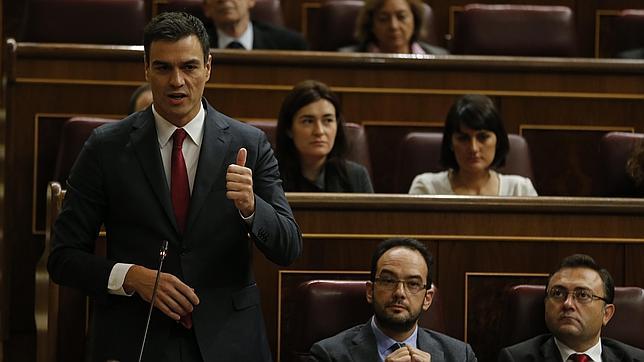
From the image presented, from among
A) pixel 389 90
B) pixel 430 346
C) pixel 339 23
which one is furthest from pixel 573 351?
pixel 339 23

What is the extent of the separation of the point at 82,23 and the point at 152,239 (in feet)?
3.03

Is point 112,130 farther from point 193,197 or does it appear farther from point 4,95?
point 4,95

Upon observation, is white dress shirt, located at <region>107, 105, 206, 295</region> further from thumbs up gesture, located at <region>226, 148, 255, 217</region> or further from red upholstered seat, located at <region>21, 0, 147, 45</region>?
red upholstered seat, located at <region>21, 0, 147, 45</region>

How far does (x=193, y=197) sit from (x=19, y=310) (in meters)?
0.63

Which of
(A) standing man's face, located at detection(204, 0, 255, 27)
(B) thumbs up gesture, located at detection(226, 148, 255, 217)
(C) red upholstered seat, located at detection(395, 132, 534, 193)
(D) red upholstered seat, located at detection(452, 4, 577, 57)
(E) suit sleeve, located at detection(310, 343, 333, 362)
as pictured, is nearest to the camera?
(B) thumbs up gesture, located at detection(226, 148, 255, 217)

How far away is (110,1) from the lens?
1765 mm

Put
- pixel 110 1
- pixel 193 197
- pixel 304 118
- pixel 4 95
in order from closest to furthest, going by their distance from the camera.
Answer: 1. pixel 193 197
2. pixel 304 118
3. pixel 4 95
4. pixel 110 1

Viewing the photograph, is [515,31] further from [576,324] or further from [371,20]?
[576,324]

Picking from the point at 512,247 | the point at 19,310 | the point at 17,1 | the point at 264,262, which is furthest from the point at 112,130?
the point at 17,1

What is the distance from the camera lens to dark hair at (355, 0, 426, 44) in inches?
70.0

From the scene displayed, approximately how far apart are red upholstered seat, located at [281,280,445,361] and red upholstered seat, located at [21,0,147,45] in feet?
2.34

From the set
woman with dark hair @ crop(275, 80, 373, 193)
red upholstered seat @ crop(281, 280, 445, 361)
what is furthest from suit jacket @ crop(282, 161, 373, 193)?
red upholstered seat @ crop(281, 280, 445, 361)

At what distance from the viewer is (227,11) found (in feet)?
5.65

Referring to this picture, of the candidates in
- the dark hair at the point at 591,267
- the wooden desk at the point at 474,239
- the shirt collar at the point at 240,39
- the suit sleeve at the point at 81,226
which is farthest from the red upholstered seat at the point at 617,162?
the suit sleeve at the point at 81,226
